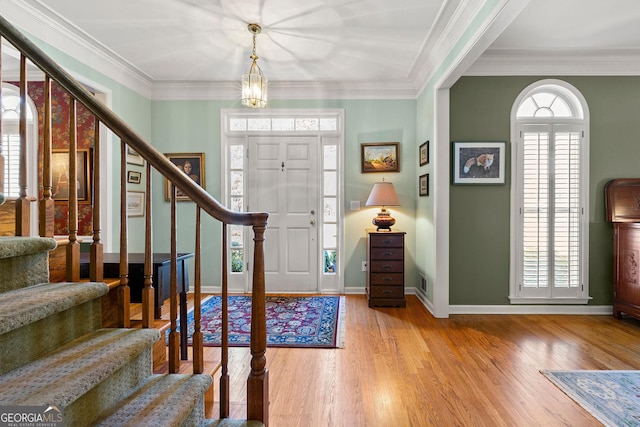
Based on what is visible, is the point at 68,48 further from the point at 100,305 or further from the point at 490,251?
the point at 490,251

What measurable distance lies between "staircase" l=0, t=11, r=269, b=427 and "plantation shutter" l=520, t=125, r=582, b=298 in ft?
10.8

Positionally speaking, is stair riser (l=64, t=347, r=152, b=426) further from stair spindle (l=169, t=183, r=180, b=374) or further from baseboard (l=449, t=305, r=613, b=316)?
baseboard (l=449, t=305, r=613, b=316)

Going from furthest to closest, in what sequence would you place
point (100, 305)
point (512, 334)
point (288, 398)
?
point (512, 334), point (288, 398), point (100, 305)

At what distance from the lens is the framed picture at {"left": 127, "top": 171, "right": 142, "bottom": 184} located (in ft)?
13.3

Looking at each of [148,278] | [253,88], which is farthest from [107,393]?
[253,88]

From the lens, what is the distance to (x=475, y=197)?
3766mm

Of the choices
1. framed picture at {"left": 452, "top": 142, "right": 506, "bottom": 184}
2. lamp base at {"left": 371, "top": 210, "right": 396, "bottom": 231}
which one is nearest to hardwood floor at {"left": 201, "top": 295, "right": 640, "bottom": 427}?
lamp base at {"left": 371, "top": 210, "right": 396, "bottom": 231}

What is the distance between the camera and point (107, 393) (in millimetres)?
1269

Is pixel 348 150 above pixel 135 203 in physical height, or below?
above

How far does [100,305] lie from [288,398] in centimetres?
121

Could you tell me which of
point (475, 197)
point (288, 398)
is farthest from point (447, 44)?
point (288, 398)

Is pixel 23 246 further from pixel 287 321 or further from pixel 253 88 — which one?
pixel 287 321

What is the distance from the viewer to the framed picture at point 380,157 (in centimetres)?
444

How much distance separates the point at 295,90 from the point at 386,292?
276 cm
